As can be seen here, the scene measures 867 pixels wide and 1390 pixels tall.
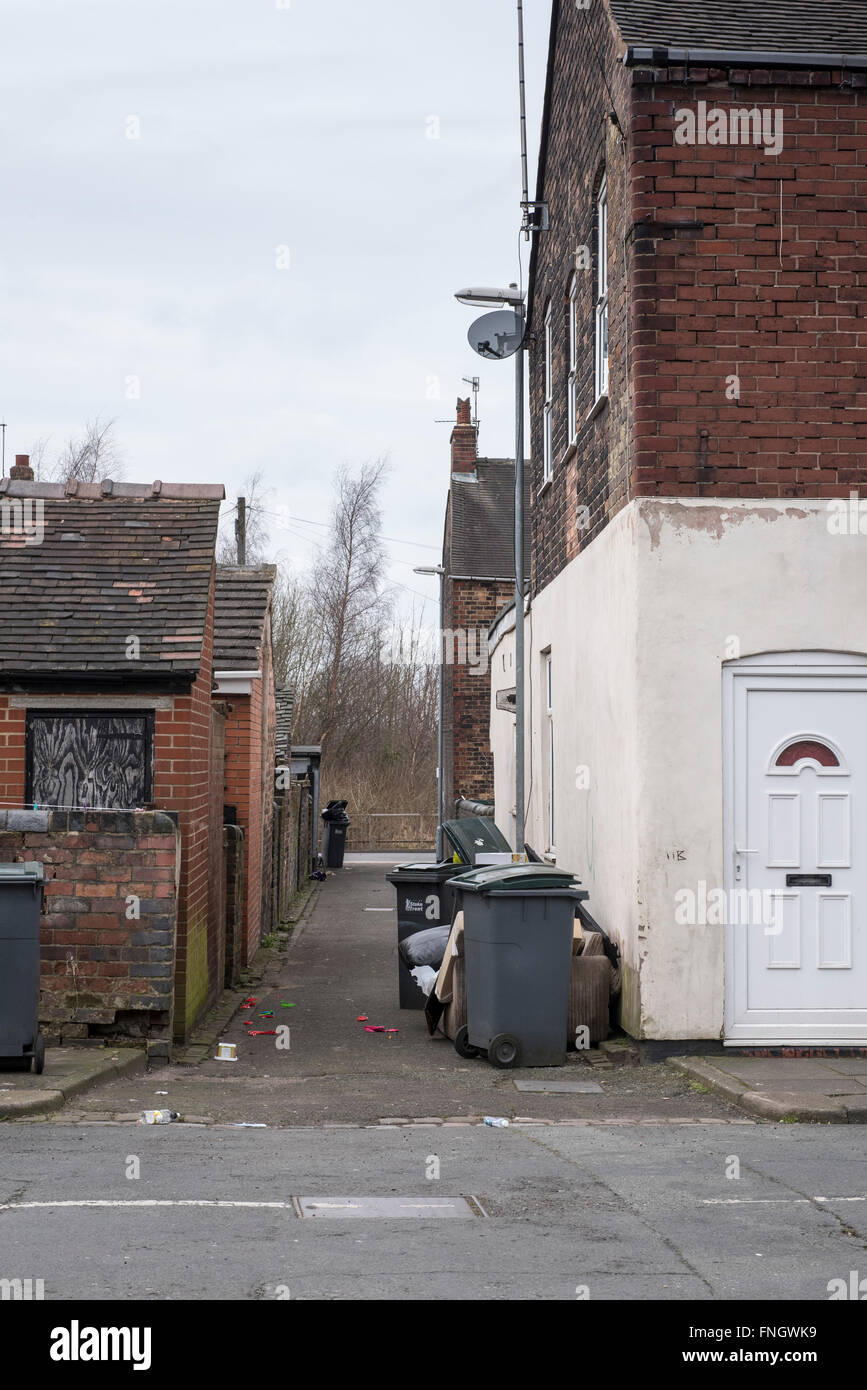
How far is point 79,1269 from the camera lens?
185 inches

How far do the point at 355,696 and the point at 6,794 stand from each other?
117ft

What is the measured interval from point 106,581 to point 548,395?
644cm

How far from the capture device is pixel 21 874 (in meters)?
8.32

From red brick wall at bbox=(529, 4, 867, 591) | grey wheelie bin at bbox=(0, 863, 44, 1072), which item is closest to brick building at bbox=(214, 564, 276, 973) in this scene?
grey wheelie bin at bbox=(0, 863, 44, 1072)

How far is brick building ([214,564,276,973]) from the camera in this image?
14.8 m

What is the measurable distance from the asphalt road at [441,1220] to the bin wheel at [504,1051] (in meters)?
1.76

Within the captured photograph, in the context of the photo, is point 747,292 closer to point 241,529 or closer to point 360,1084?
point 360,1084

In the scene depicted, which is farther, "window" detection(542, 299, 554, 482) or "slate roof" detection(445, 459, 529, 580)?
"slate roof" detection(445, 459, 529, 580)

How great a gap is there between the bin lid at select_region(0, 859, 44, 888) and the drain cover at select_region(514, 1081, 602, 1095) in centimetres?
325

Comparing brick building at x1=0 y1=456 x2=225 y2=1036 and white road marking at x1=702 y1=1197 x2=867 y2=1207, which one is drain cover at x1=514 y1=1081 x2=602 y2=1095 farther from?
white road marking at x1=702 y1=1197 x2=867 y2=1207

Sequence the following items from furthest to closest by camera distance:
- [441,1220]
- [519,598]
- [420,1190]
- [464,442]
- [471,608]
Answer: [464,442], [471,608], [519,598], [420,1190], [441,1220]

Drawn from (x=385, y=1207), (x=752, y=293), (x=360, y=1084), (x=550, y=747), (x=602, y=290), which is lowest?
(x=360, y=1084)

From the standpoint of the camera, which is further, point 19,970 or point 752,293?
point 752,293
